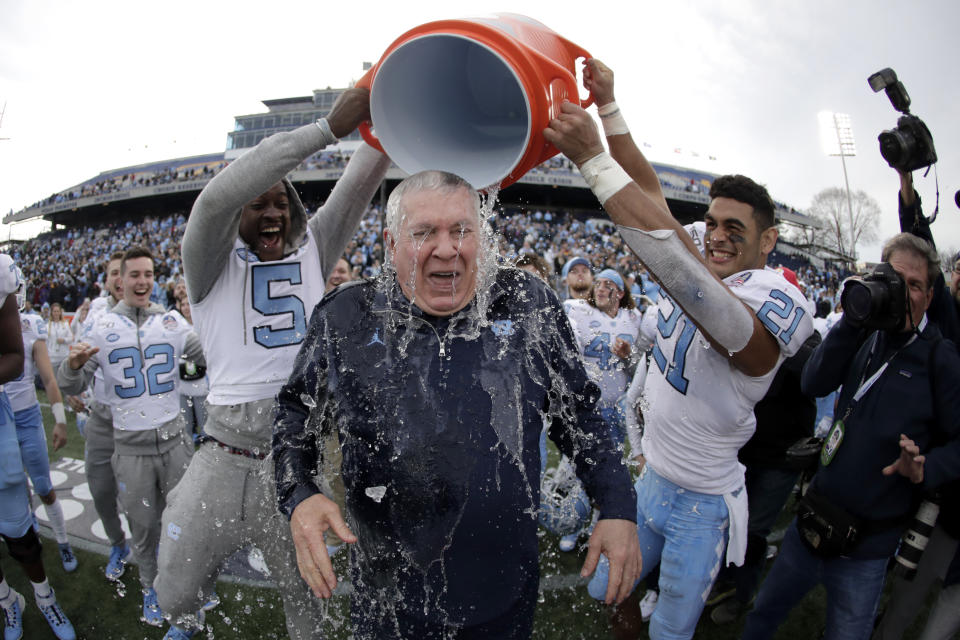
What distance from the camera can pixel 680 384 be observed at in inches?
97.3

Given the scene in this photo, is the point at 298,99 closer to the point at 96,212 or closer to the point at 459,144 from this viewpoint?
the point at 96,212

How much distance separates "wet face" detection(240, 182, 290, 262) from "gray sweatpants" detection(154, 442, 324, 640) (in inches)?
37.6

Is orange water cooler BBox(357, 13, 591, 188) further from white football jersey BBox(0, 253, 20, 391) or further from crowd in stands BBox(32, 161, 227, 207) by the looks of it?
crowd in stands BBox(32, 161, 227, 207)

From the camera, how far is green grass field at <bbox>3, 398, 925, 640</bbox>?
3303mm

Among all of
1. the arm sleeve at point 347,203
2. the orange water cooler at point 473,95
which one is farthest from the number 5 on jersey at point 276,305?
the orange water cooler at point 473,95

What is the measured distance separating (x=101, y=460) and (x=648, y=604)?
4097 millimetres

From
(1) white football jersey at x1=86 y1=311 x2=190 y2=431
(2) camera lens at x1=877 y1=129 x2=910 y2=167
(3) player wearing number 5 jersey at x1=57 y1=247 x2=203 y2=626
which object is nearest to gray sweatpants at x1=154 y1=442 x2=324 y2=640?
(3) player wearing number 5 jersey at x1=57 y1=247 x2=203 y2=626

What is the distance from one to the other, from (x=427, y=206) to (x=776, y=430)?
3.03 meters

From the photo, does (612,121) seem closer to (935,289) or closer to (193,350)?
(935,289)

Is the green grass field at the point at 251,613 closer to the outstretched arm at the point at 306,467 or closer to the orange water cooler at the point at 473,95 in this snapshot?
the outstretched arm at the point at 306,467

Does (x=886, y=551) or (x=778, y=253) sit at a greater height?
(x=778, y=253)

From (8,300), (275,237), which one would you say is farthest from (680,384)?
(8,300)

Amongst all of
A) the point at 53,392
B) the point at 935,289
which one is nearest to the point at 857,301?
the point at 935,289

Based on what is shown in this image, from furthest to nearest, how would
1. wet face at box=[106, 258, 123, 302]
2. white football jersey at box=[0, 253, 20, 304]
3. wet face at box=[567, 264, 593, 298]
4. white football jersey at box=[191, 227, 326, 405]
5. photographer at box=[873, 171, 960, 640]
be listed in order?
1. wet face at box=[567, 264, 593, 298]
2. wet face at box=[106, 258, 123, 302]
3. white football jersey at box=[0, 253, 20, 304]
4. photographer at box=[873, 171, 960, 640]
5. white football jersey at box=[191, 227, 326, 405]
